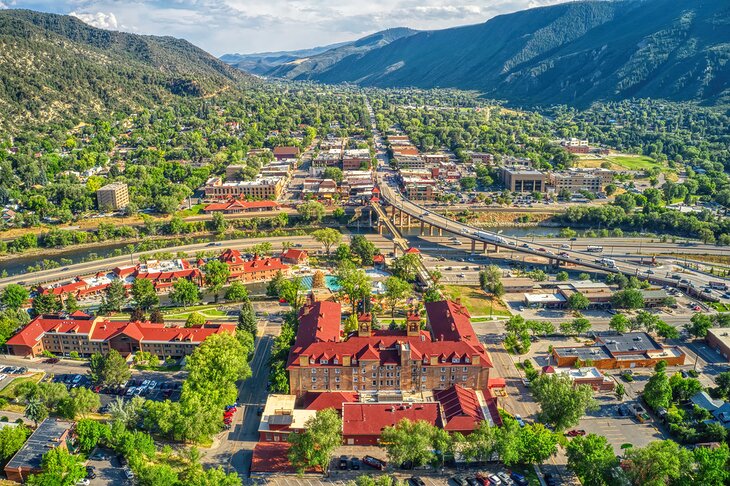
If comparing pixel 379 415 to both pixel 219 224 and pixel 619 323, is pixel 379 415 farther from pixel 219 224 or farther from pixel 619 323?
pixel 219 224

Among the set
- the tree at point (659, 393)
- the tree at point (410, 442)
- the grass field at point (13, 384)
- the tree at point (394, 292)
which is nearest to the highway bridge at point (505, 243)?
the tree at point (394, 292)

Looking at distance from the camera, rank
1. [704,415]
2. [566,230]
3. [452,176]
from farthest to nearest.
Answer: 1. [452,176]
2. [566,230]
3. [704,415]

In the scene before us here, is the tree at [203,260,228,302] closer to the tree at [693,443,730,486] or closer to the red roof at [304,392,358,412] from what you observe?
the red roof at [304,392,358,412]

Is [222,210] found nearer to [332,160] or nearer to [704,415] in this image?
[332,160]

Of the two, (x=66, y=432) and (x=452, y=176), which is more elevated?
(x=452, y=176)

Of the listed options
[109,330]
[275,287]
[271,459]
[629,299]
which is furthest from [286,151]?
[271,459]

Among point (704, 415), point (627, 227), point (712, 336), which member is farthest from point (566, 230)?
point (704, 415)

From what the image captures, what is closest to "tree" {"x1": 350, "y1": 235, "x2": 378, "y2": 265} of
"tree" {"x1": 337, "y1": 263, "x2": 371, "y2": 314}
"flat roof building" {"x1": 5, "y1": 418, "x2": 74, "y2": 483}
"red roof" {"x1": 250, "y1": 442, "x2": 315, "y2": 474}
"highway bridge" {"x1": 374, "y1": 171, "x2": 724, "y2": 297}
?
"tree" {"x1": 337, "y1": 263, "x2": 371, "y2": 314}
